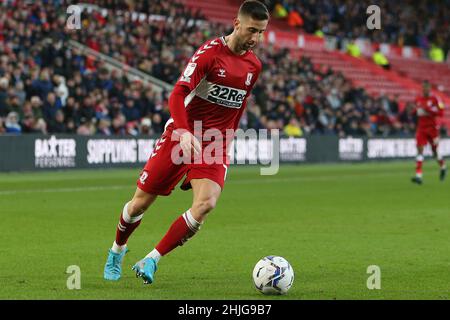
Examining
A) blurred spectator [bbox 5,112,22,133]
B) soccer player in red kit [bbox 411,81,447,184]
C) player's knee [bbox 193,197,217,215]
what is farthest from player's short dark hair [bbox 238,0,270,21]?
soccer player in red kit [bbox 411,81,447,184]

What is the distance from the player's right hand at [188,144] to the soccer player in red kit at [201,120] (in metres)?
0.02

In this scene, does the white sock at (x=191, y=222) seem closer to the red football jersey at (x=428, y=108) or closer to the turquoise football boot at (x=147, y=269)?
the turquoise football boot at (x=147, y=269)

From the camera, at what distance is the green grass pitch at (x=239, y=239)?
26.9 feet

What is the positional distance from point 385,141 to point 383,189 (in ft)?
47.5

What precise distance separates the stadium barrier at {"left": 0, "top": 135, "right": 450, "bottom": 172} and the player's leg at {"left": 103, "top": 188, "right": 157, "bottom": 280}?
14.4 m

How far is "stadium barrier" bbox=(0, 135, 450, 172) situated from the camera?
76.0 feet

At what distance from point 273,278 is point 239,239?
406 cm

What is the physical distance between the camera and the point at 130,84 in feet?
91.6

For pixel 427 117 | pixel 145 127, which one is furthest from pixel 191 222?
pixel 145 127

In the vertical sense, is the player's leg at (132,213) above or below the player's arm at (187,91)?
below

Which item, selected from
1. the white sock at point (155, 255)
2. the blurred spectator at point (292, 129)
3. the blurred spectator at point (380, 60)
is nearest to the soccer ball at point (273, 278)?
the white sock at point (155, 255)

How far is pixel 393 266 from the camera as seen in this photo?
969cm

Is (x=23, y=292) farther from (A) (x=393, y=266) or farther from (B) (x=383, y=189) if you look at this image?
(B) (x=383, y=189)
